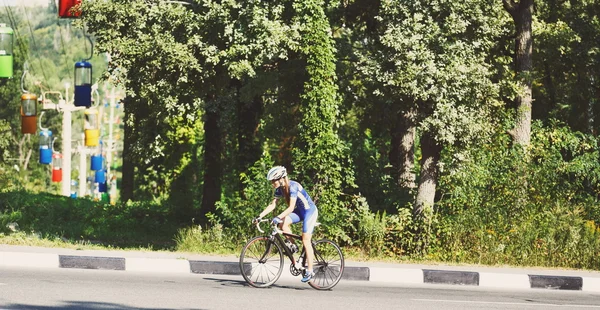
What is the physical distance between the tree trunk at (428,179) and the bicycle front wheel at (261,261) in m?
5.48

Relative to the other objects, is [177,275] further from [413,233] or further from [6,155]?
[6,155]

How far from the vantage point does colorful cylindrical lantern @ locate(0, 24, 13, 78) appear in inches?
914

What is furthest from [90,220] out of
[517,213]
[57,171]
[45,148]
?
[57,171]

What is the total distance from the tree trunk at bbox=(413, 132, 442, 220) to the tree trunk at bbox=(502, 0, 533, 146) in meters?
2.22

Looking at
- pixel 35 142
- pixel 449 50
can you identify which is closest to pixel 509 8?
pixel 449 50

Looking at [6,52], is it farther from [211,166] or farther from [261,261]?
[261,261]

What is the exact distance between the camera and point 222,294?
38.2ft

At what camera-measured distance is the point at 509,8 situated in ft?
68.5

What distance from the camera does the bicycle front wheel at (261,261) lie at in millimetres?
12688

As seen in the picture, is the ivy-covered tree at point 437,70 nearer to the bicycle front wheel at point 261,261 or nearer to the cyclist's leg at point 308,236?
the cyclist's leg at point 308,236

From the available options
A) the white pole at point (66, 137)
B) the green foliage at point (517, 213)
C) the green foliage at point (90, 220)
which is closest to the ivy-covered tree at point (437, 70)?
the green foliage at point (517, 213)

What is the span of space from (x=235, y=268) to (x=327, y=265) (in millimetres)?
2071

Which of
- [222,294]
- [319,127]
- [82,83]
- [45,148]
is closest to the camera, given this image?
[222,294]

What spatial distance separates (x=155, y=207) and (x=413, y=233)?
11157 mm
